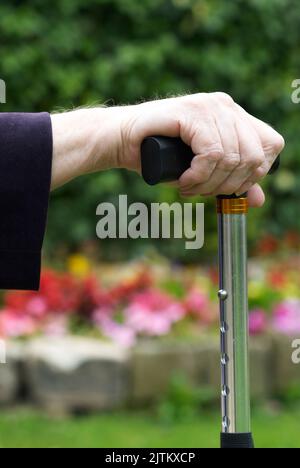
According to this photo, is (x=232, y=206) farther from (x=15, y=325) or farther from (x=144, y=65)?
(x=144, y=65)

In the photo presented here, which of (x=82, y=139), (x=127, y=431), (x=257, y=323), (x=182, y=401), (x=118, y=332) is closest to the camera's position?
(x=82, y=139)

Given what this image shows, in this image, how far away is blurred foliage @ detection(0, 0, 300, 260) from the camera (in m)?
5.78

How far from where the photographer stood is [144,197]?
5.84 m

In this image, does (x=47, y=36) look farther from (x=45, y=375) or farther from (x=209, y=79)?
(x=45, y=375)

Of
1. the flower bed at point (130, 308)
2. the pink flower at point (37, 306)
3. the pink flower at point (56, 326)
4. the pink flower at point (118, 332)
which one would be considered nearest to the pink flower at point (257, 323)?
the flower bed at point (130, 308)

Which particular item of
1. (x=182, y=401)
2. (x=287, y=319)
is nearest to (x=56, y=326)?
(x=182, y=401)

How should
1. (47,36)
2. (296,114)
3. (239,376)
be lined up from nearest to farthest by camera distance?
(239,376) < (47,36) < (296,114)

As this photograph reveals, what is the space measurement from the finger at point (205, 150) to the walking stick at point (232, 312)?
21mm

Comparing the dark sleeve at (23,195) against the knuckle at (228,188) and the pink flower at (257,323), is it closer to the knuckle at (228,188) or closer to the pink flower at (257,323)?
the knuckle at (228,188)

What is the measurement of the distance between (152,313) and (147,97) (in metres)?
2.02

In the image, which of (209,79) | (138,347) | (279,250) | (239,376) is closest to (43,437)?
(138,347)

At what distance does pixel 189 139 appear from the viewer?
1.55 m

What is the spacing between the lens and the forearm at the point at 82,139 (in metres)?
1.63

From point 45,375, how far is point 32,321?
1.51 ft
